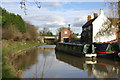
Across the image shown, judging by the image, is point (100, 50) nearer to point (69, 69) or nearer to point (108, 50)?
point (108, 50)

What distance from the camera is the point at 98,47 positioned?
22.4 metres

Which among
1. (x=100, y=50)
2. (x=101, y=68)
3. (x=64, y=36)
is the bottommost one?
(x=101, y=68)

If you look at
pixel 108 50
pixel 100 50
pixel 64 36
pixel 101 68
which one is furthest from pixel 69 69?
pixel 64 36

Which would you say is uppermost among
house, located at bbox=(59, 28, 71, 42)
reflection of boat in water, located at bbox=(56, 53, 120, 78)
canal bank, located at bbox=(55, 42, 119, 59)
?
house, located at bbox=(59, 28, 71, 42)

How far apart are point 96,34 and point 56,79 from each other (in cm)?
2454

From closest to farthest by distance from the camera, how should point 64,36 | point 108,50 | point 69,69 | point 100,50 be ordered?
point 69,69 → point 108,50 → point 100,50 → point 64,36

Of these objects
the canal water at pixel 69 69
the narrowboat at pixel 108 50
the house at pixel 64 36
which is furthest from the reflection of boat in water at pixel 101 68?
the house at pixel 64 36

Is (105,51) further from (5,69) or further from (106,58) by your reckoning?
(5,69)

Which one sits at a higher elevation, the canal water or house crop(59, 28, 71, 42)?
house crop(59, 28, 71, 42)

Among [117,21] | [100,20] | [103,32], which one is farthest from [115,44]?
[100,20]

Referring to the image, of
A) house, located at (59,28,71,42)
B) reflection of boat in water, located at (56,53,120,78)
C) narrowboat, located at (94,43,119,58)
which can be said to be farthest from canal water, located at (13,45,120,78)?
house, located at (59,28,71,42)

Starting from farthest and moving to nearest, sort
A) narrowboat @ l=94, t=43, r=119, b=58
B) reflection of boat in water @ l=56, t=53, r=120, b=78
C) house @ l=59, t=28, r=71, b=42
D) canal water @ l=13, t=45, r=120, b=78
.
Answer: house @ l=59, t=28, r=71, b=42, narrowboat @ l=94, t=43, r=119, b=58, reflection of boat in water @ l=56, t=53, r=120, b=78, canal water @ l=13, t=45, r=120, b=78

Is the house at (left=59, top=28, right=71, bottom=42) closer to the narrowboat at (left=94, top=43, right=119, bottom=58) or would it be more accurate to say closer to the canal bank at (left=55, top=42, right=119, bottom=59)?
the canal bank at (left=55, top=42, right=119, bottom=59)

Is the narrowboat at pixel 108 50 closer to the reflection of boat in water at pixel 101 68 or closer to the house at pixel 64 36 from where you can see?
the reflection of boat in water at pixel 101 68
